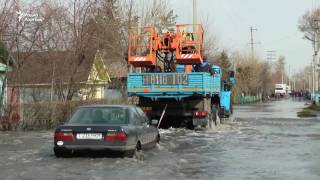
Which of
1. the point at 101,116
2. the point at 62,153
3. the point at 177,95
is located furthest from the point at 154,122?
the point at 62,153

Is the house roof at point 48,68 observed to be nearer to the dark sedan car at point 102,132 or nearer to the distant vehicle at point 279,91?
the dark sedan car at point 102,132

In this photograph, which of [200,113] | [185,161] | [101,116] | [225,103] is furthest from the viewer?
[225,103]

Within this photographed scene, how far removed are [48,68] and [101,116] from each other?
43.6 ft

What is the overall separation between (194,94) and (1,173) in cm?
1219

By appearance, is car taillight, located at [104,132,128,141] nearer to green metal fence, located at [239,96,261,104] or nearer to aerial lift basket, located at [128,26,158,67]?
aerial lift basket, located at [128,26,158,67]

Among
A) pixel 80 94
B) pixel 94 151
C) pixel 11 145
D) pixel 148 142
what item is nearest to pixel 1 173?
pixel 94 151

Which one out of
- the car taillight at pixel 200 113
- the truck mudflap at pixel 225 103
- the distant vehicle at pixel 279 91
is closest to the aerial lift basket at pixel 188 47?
the car taillight at pixel 200 113

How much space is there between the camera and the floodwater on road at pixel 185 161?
12.0 meters

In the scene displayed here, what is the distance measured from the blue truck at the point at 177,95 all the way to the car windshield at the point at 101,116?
27.5 ft

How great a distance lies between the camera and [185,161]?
14281mm

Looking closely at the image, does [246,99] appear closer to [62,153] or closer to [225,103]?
[225,103]

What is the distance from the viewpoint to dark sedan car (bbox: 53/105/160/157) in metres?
13.9

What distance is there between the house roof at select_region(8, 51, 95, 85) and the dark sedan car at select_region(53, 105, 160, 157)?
11.5 metres

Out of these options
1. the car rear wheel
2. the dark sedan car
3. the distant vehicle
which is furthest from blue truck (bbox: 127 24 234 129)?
the distant vehicle
